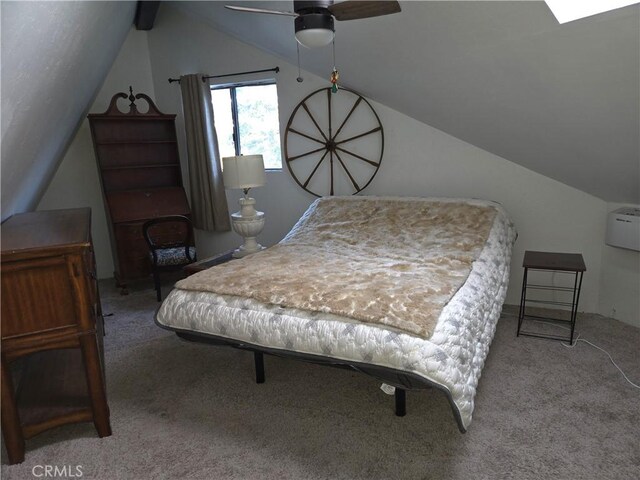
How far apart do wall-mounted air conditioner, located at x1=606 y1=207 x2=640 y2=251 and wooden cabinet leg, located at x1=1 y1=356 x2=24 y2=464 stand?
341 cm

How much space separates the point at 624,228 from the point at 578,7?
172cm

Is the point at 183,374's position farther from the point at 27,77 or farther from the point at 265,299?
the point at 27,77

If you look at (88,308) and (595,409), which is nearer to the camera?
(88,308)

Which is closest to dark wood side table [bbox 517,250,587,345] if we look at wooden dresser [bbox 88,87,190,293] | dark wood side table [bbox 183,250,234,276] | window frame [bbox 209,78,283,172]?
dark wood side table [bbox 183,250,234,276]

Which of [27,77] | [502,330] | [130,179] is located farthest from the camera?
[130,179]

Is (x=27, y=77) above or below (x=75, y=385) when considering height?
above

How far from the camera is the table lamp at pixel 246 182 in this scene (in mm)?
3125

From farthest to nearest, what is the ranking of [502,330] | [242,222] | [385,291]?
[242,222], [502,330], [385,291]

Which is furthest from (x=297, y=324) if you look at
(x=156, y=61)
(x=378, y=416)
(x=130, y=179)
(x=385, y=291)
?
(x=156, y=61)

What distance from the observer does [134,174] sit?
445cm

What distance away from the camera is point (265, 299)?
2039mm

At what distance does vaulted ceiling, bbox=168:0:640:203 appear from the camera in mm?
1755

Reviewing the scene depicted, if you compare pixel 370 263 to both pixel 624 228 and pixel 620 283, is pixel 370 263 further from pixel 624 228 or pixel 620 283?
pixel 620 283

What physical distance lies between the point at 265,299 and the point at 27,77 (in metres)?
1.36
